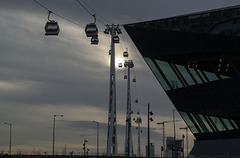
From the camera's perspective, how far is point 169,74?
45.6 metres

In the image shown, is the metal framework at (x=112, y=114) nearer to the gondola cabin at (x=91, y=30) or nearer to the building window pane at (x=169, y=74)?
the building window pane at (x=169, y=74)

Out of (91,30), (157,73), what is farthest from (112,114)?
(91,30)

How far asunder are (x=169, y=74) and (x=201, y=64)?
4.68 meters

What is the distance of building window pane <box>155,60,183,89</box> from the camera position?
45.1 metres

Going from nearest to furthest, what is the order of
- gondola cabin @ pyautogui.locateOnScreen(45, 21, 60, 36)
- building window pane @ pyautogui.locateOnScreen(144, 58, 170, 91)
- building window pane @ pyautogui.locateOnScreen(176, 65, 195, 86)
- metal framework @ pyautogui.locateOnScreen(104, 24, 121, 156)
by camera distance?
gondola cabin @ pyautogui.locateOnScreen(45, 21, 60, 36), building window pane @ pyautogui.locateOnScreen(176, 65, 195, 86), building window pane @ pyautogui.locateOnScreen(144, 58, 170, 91), metal framework @ pyautogui.locateOnScreen(104, 24, 121, 156)

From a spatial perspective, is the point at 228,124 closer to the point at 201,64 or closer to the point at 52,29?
the point at 201,64

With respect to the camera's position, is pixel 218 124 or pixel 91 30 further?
pixel 218 124

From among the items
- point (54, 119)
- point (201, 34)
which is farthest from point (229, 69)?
point (54, 119)

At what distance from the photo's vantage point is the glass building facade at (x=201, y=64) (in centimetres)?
3753

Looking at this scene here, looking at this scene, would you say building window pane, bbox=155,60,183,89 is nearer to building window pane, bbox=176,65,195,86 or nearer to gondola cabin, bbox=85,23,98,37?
building window pane, bbox=176,65,195,86

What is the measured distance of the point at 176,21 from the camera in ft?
129

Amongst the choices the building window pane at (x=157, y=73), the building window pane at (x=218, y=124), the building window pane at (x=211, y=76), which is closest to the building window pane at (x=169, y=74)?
the building window pane at (x=157, y=73)

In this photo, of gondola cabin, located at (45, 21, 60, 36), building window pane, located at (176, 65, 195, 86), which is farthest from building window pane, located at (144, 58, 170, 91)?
gondola cabin, located at (45, 21, 60, 36)

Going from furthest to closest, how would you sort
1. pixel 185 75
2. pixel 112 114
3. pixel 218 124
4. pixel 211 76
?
1. pixel 112 114
2. pixel 218 124
3. pixel 185 75
4. pixel 211 76
